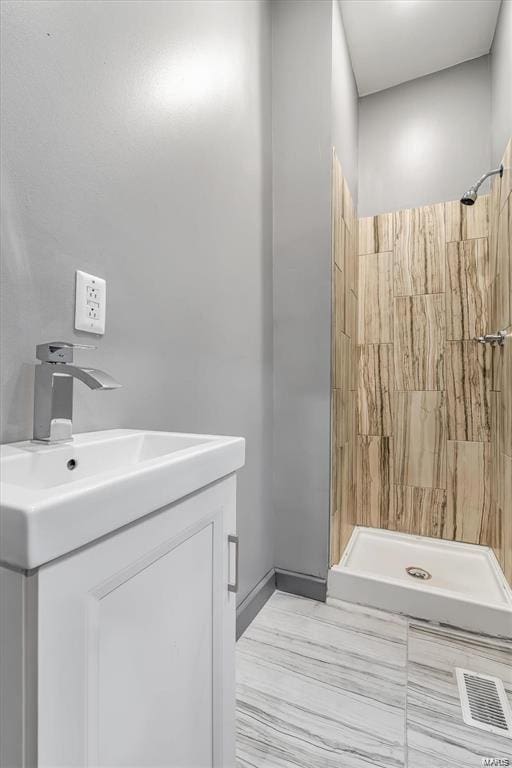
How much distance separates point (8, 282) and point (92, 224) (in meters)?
0.23

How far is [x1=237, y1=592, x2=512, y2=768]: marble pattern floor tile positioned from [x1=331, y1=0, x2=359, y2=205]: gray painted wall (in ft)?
6.29

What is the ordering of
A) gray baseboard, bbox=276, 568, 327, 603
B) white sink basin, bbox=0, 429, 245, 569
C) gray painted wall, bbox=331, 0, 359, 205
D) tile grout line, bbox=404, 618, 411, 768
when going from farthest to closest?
gray painted wall, bbox=331, 0, 359, 205
gray baseboard, bbox=276, 568, 327, 603
tile grout line, bbox=404, 618, 411, 768
white sink basin, bbox=0, 429, 245, 569

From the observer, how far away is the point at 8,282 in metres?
0.63

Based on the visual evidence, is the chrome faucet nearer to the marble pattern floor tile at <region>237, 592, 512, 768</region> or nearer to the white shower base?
the marble pattern floor tile at <region>237, 592, 512, 768</region>

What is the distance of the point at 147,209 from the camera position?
0.93 metres

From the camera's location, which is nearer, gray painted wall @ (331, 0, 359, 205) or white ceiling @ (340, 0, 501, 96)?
gray painted wall @ (331, 0, 359, 205)

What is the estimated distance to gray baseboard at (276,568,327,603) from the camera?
1.57 m

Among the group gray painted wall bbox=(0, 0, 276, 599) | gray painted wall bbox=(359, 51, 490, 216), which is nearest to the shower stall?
gray painted wall bbox=(359, 51, 490, 216)

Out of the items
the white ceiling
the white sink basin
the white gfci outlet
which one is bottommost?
the white sink basin

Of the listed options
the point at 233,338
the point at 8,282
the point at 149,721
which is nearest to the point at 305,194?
the point at 233,338

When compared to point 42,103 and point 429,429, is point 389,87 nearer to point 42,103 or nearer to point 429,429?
point 429,429

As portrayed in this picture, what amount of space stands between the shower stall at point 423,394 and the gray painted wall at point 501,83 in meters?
0.14

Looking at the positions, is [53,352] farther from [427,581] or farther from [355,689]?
[427,581]

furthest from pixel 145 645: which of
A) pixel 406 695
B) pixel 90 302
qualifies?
pixel 406 695
